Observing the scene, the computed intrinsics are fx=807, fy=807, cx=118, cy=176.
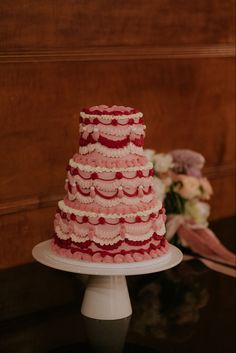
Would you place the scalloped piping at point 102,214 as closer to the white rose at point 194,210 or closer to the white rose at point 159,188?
the white rose at point 159,188

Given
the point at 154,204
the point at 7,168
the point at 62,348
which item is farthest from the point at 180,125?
the point at 62,348

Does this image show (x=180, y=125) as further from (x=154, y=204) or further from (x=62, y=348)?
(x=62, y=348)

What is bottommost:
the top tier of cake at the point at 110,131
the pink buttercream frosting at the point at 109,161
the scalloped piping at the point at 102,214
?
the scalloped piping at the point at 102,214

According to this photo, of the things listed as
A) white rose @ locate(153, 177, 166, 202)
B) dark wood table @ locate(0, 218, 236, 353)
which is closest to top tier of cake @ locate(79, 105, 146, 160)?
dark wood table @ locate(0, 218, 236, 353)

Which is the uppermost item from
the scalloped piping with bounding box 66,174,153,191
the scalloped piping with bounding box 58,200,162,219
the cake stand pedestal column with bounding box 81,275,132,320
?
the scalloped piping with bounding box 66,174,153,191

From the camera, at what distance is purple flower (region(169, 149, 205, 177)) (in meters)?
2.26

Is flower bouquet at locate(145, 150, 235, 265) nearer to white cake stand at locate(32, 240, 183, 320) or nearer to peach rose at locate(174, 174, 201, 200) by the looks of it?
peach rose at locate(174, 174, 201, 200)

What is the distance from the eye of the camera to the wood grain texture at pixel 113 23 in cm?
202

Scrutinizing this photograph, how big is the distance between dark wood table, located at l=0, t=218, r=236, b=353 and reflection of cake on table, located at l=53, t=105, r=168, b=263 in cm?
17

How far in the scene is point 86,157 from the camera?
165 centimetres

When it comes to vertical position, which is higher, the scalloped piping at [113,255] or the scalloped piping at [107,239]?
the scalloped piping at [107,239]

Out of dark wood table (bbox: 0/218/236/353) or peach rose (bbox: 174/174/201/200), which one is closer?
dark wood table (bbox: 0/218/236/353)

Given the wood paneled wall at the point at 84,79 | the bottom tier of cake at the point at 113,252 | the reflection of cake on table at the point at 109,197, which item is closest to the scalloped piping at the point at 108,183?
the reflection of cake on table at the point at 109,197

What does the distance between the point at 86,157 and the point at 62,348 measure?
1.26ft
